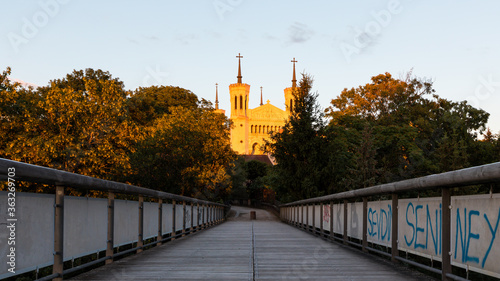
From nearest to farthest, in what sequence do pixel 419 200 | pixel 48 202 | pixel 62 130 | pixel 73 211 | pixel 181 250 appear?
Answer: 1. pixel 48 202
2. pixel 73 211
3. pixel 419 200
4. pixel 181 250
5. pixel 62 130

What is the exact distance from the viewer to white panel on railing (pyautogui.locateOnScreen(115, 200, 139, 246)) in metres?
8.35

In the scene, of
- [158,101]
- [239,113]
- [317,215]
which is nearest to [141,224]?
[317,215]

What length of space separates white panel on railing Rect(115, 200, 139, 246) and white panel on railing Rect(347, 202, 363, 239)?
4206 millimetres

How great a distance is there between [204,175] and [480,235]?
36515 mm

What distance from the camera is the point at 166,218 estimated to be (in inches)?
511

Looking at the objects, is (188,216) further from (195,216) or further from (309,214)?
(309,214)

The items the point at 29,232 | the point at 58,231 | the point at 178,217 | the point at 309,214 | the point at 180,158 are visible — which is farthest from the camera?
the point at 180,158

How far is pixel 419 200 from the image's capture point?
686 centimetres

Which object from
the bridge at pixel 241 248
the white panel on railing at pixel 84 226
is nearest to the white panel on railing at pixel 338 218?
the bridge at pixel 241 248

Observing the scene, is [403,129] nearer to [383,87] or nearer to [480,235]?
[383,87]

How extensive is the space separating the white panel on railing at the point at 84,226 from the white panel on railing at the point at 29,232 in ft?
1.56

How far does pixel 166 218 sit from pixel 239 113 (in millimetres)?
153107

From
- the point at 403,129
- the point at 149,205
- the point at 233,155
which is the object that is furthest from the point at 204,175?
the point at 149,205

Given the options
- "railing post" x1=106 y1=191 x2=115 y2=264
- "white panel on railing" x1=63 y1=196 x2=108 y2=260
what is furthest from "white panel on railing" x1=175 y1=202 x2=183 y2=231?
"white panel on railing" x1=63 y1=196 x2=108 y2=260
